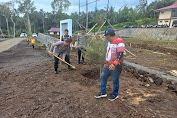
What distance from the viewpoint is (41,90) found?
3.72 m

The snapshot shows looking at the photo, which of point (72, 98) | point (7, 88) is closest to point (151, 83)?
point (72, 98)

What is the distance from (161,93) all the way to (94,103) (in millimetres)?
1784

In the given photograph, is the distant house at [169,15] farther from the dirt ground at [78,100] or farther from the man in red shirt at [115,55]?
the man in red shirt at [115,55]

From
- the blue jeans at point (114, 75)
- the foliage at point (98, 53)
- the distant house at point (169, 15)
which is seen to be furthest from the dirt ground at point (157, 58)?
the distant house at point (169, 15)

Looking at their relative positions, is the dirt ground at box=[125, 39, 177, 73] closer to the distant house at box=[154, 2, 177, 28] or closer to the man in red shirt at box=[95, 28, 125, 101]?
the man in red shirt at box=[95, 28, 125, 101]

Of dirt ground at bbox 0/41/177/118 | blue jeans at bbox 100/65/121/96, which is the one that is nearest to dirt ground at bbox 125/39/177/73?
dirt ground at bbox 0/41/177/118

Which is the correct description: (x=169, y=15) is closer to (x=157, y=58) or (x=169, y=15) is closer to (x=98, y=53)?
(x=157, y=58)

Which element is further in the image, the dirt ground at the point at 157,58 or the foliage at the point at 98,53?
the dirt ground at the point at 157,58

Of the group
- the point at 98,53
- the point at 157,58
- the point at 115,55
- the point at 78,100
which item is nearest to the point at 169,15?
the point at 157,58

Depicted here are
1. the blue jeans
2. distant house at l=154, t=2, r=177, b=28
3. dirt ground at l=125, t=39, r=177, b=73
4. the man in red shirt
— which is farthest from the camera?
distant house at l=154, t=2, r=177, b=28

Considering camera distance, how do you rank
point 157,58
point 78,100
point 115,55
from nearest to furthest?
point 115,55 < point 78,100 < point 157,58

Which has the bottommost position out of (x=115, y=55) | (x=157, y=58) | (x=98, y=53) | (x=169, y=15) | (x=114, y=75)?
(x=157, y=58)

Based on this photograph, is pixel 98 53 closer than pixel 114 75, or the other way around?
pixel 114 75

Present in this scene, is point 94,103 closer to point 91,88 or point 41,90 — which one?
point 91,88
